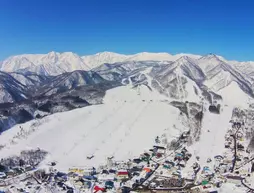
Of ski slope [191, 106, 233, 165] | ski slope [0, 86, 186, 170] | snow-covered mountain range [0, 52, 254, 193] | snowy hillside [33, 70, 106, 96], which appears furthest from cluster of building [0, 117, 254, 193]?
snowy hillside [33, 70, 106, 96]

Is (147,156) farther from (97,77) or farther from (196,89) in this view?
(97,77)

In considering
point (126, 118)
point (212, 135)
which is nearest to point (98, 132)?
point (126, 118)

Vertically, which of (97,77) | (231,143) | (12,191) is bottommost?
(12,191)

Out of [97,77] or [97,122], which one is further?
[97,77]

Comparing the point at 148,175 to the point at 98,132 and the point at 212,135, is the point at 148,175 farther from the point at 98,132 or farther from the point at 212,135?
the point at 212,135

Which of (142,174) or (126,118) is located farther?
(126,118)

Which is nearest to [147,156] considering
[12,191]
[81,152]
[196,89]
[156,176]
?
[156,176]
